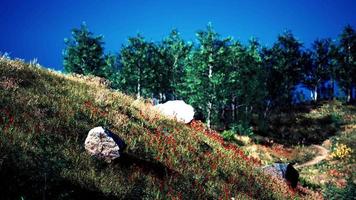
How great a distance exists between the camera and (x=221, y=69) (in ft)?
137

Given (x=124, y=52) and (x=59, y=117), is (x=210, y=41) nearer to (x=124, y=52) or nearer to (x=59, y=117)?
(x=124, y=52)

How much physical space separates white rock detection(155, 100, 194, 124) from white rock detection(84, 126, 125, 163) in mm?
9010

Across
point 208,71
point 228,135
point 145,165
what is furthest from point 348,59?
point 145,165

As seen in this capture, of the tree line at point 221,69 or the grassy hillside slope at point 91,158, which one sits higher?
the tree line at point 221,69

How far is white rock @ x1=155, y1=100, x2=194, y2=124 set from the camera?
63.9 ft

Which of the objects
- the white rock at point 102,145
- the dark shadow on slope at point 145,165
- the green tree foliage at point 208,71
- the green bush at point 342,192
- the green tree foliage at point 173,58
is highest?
the green tree foliage at point 173,58

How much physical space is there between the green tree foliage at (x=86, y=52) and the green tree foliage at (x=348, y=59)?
4343 centimetres

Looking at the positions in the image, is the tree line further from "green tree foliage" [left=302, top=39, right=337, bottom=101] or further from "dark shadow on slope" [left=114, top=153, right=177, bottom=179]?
"dark shadow on slope" [left=114, top=153, right=177, bottom=179]

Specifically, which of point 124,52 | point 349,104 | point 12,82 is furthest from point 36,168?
point 349,104

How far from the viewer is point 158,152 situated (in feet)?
39.5

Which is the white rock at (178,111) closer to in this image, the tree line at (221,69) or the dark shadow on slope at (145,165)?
the dark shadow on slope at (145,165)

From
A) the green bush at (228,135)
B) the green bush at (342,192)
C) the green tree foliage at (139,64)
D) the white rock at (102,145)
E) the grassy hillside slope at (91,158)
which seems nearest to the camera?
the grassy hillside slope at (91,158)

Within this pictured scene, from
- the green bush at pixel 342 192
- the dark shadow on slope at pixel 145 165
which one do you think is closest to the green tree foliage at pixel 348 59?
the green bush at pixel 342 192

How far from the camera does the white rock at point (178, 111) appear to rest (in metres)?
19.5
